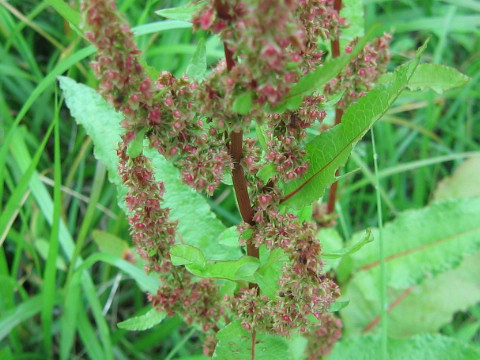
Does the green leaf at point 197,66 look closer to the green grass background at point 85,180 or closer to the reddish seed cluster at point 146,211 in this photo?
the reddish seed cluster at point 146,211

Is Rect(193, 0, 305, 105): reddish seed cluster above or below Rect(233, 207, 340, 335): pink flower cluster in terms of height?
above

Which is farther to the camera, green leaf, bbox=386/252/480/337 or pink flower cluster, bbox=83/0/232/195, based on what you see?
green leaf, bbox=386/252/480/337

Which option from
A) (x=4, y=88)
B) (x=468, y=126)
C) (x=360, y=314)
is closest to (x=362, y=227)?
(x=360, y=314)

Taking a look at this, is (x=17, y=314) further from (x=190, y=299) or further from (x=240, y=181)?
(x=240, y=181)

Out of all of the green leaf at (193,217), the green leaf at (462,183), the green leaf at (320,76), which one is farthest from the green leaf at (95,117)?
the green leaf at (462,183)

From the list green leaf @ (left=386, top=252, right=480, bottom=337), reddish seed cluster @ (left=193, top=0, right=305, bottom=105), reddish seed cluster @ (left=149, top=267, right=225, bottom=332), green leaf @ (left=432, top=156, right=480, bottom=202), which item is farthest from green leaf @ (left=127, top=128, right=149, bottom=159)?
green leaf @ (left=432, top=156, right=480, bottom=202)

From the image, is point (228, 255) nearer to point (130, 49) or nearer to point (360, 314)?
point (360, 314)

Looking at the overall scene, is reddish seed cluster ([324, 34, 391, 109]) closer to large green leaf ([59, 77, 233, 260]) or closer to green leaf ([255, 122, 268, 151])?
green leaf ([255, 122, 268, 151])
